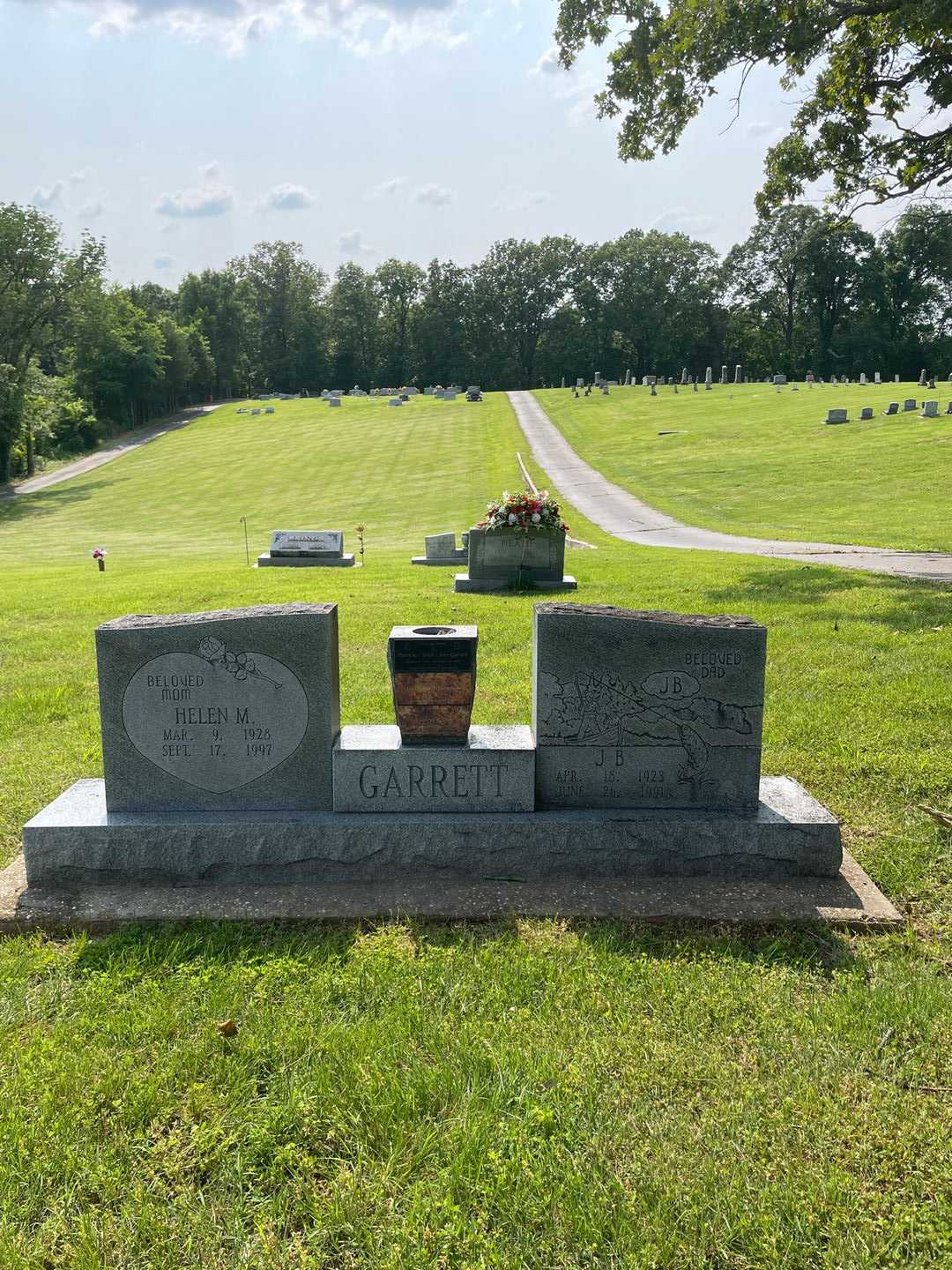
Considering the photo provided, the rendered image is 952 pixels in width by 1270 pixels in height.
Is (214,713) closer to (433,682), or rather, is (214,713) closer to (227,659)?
(227,659)

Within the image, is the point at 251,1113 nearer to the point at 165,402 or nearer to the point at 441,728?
the point at 441,728

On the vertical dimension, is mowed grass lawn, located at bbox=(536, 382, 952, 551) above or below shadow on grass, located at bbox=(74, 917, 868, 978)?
above

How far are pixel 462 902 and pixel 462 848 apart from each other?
0.36m

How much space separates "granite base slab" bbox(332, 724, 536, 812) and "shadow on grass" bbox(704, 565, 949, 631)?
617 cm

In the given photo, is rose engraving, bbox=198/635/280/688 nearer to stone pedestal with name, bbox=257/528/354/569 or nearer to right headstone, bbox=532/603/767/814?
right headstone, bbox=532/603/767/814

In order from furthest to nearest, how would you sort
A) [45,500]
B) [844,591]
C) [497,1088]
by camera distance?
[45,500] → [844,591] → [497,1088]

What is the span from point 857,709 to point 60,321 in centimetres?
5389

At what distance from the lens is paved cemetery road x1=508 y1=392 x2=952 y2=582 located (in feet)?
51.3

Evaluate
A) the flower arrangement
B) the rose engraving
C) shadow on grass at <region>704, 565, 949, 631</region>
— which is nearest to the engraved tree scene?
the rose engraving

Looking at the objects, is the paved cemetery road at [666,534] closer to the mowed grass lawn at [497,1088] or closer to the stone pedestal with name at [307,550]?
the stone pedestal with name at [307,550]

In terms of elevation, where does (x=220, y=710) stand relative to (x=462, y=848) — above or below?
above

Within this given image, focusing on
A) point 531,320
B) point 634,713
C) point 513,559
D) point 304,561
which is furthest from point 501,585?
point 531,320

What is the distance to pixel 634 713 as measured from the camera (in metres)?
4.97

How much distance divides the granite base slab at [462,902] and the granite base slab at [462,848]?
0.07 meters
